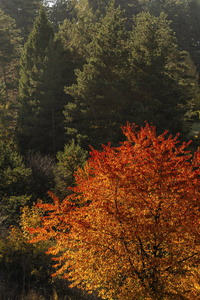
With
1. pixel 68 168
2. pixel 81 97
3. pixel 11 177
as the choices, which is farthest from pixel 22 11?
pixel 11 177

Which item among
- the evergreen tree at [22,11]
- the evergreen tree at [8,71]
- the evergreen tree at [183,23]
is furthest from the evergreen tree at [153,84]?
the evergreen tree at [183,23]

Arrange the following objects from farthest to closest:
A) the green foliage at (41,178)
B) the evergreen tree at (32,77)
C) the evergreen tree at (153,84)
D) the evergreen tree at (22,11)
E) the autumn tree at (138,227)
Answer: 1. the evergreen tree at (22,11)
2. the evergreen tree at (32,77)
3. the evergreen tree at (153,84)
4. the green foliage at (41,178)
5. the autumn tree at (138,227)

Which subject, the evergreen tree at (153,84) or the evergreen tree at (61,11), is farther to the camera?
the evergreen tree at (61,11)

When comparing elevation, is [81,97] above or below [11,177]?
above

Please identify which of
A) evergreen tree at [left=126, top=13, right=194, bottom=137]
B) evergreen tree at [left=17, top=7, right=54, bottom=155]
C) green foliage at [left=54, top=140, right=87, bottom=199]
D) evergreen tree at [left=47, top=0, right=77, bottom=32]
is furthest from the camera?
evergreen tree at [left=47, top=0, right=77, bottom=32]

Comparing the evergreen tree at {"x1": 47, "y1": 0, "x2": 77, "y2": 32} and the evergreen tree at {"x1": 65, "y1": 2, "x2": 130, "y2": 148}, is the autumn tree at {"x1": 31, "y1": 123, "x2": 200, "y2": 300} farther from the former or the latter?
the evergreen tree at {"x1": 47, "y1": 0, "x2": 77, "y2": 32}

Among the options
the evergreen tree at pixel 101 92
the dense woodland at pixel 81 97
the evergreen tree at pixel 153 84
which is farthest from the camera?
the evergreen tree at pixel 153 84

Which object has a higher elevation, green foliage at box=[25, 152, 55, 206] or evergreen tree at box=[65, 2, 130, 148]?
evergreen tree at box=[65, 2, 130, 148]

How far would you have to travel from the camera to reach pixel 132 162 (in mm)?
6562

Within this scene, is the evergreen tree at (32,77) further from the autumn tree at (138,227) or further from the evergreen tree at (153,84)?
the autumn tree at (138,227)

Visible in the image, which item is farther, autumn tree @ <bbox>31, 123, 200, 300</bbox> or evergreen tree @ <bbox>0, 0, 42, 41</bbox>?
evergreen tree @ <bbox>0, 0, 42, 41</bbox>

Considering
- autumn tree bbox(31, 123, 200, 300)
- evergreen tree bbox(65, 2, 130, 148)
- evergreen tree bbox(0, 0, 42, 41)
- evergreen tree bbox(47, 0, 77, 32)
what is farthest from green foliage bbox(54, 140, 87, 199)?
evergreen tree bbox(47, 0, 77, 32)

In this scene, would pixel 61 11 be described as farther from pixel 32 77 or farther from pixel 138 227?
pixel 138 227

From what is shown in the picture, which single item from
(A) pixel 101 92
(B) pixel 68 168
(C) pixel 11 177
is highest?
(A) pixel 101 92
